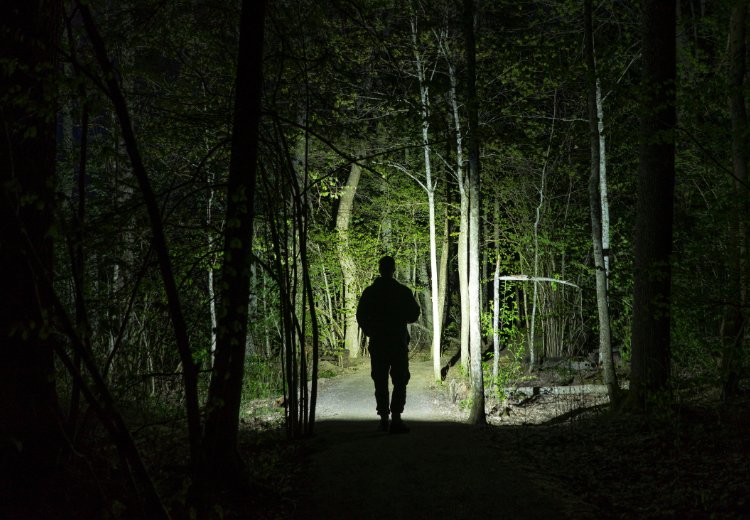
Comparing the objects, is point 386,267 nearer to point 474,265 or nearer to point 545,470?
point 545,470

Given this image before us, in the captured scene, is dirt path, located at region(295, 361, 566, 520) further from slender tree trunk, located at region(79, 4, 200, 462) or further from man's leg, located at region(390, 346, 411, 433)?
slender tree trunk, located at region(79, 4, 200, 462)

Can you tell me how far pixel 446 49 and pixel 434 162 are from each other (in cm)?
574

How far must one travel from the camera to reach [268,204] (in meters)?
4.61

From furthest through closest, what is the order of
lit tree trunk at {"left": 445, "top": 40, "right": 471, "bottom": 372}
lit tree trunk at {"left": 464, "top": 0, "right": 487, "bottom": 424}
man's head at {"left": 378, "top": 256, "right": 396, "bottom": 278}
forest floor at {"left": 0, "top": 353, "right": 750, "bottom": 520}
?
lit tree trunk at {"left": 445, "top": 40, "right": 471, "bottom": 372}
lit tree trunk at {"left": 464, "top": 0, "right": 487, "bottom": 424}
man's head at {"left": 378, "top": 256, "right": 396, "bottom": 278}
forest floor at {"left": 0, "top": 353, "right": 750, "bottom": 520}

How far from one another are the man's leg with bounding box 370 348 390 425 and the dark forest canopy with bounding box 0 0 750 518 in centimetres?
127

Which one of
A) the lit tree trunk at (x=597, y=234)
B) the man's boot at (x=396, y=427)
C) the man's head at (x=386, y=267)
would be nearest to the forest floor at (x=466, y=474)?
the man's boot at (x=396, y=427)

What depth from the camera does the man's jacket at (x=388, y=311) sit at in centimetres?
643

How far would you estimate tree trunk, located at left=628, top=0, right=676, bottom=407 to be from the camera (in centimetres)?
693

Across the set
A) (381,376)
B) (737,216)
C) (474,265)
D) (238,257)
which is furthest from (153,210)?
(474,265)

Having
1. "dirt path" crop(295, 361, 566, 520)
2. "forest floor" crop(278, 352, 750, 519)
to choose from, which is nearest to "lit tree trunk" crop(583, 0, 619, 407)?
"forest floor" crop(278, 352, 750, 519)

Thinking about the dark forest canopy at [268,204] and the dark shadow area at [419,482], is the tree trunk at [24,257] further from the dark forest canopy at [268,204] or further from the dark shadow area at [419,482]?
the dark shadow area at [419,482]

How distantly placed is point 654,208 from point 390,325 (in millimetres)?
4177

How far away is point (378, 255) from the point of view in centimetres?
1758

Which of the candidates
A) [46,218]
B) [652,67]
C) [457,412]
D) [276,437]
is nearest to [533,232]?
[457,412]
